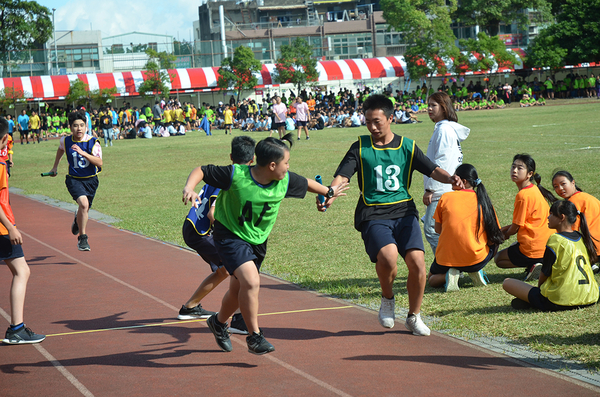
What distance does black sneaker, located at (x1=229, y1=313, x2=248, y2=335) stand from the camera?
5.49m

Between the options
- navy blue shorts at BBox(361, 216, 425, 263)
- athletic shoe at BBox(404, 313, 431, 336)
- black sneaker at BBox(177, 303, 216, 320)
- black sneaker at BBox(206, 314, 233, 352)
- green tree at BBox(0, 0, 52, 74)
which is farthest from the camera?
green tree at BBox(0, 0, 52, 74)

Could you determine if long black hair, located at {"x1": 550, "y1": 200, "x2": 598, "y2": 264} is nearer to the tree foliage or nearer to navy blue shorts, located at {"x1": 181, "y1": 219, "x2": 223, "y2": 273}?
navy blue shorts, located at {"x1": 181, "y1": 219, "x2": 223, "y2": 273}

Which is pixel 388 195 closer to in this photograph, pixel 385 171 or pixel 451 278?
pixel 385 171

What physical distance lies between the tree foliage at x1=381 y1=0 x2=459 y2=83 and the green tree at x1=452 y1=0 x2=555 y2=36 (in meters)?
12.2

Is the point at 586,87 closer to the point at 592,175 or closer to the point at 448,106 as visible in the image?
the point at 592,175

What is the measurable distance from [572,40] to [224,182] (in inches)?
2324

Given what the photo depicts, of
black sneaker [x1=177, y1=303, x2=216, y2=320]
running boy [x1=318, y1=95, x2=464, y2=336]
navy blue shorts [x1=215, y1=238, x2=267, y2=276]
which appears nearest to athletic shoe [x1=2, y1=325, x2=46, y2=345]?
black sneaker [x1=177, y1=303, x2=216, y2=320]

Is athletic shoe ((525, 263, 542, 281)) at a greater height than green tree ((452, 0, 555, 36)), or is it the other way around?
green tree ((452, 0, 555, 36))

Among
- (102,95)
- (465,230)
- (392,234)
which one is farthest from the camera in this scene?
(102,95)

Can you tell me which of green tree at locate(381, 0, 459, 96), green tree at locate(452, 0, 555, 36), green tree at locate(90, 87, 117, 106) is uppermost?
green tree at locate(452, 0, 555, 36)

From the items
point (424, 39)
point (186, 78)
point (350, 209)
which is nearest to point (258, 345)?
point (350, 209)

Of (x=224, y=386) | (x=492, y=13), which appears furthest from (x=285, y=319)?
(x=492, y=13)

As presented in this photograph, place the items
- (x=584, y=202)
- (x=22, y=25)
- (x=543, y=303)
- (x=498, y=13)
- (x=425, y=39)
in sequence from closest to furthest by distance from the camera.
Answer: (x=543, y=303), (x=584, y=202), (x=425, y=39), (x=22, y=25), (x=498, y=13)

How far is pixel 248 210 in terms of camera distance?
15.7 feet
